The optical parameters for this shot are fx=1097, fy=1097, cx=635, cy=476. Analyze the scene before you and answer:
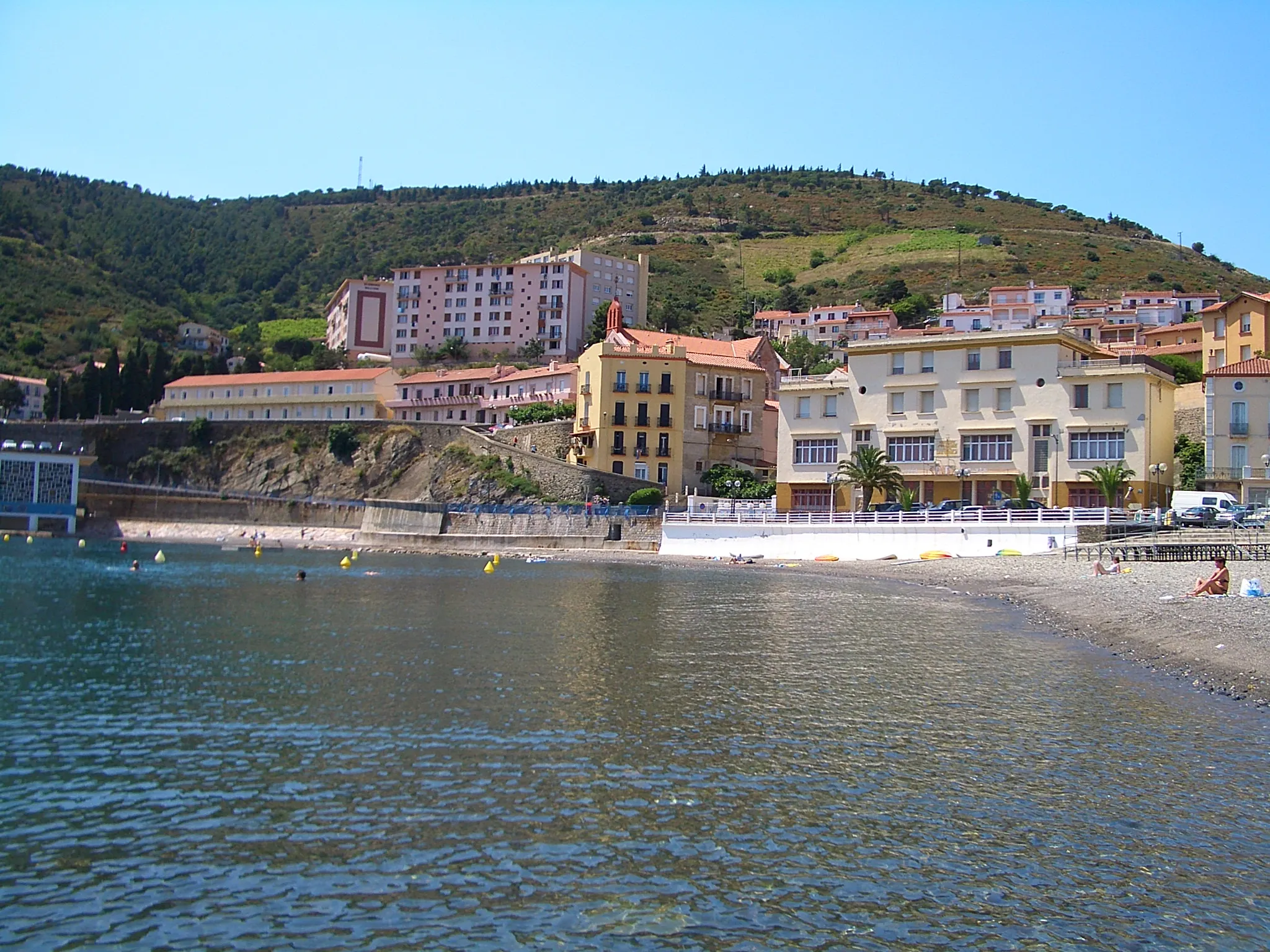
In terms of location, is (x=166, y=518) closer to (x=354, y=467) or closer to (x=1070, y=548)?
Result: (x=354, y=467)

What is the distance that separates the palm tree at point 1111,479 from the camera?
→ 5034cm

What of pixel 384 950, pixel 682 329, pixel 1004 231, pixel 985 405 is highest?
pixel 1004 231

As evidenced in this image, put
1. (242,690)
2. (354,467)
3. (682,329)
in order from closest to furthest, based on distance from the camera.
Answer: (242,690), (354,467), (682,329)

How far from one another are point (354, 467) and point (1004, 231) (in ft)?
385

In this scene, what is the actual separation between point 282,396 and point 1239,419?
8022 cm

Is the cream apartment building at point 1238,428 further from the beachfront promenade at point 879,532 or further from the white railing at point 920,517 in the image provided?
the beachfront promenade at point 879,532

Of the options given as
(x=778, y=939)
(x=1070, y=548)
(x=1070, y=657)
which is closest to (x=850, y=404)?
(x=1070, y=548)

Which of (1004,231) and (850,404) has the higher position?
(1004,231)

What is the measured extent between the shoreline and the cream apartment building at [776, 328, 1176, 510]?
10.0m

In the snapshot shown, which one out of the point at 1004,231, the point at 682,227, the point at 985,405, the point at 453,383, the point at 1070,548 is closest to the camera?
the point at 1070,548

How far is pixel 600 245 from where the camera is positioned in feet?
554

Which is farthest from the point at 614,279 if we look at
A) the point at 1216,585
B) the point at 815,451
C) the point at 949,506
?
the point at 1216,585

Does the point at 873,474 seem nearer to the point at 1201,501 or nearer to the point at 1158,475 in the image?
the point at 1158,475

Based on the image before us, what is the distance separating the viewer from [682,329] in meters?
124
